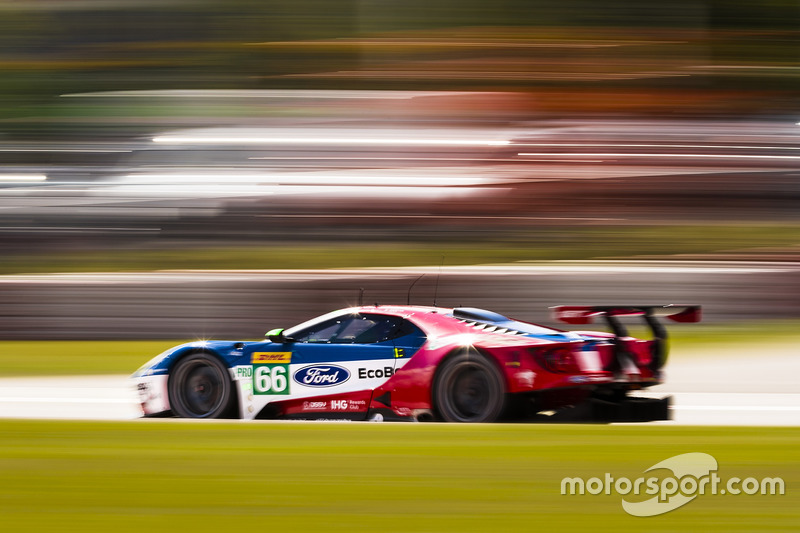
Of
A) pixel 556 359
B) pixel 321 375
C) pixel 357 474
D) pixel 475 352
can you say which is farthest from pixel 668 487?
pixel 321 375

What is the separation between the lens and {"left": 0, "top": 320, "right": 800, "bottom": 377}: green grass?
10.8 metres

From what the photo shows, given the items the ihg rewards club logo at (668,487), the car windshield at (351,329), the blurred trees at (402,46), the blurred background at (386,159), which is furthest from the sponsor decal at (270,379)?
the blurred trees at (402,46)

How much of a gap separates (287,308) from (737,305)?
17.1 ft

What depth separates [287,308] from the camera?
38.9 ft

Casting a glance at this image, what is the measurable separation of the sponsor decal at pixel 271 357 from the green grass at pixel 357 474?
2.01ft

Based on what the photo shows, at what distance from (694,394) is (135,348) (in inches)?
247

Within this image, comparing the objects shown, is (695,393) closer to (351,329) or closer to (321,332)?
(351,329)

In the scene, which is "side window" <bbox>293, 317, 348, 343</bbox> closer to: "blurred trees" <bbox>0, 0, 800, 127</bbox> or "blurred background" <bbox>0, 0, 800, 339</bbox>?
"blurred background" <bbox>0, 0, 800, 339</bbox>

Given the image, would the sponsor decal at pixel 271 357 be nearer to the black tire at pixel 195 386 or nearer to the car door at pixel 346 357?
the car door at pixel 346 357

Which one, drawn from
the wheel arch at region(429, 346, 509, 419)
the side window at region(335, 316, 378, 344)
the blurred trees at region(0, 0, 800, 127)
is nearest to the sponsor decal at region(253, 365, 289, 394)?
the side window at region(335, 316, 378, 344)

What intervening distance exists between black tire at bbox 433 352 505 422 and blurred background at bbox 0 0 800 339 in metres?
5.13

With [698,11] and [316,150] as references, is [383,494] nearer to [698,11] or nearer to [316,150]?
[316,150]

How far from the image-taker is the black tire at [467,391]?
6.39 meters

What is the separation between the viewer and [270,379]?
690 centimetres
